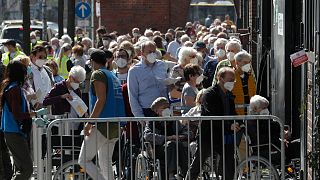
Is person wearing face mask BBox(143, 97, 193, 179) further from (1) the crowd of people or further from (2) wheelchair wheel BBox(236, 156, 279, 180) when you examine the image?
(2) wheelchair wheel BBox(236, 156, 279, 180)

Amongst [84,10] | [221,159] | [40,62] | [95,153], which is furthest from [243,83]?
[84,10]

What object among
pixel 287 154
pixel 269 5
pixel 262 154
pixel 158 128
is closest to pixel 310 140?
pixel 262 154

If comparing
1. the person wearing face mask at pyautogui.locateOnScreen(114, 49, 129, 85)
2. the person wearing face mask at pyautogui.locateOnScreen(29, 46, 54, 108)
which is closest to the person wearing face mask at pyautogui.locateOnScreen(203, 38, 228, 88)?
the person wearing face mask at pyautogui.locateOnScreen(114, 49, 129, 85)

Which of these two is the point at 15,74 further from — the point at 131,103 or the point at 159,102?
the point at 131,103

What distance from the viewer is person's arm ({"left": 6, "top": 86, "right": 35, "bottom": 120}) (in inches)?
530

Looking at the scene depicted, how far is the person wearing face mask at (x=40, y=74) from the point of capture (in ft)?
58.2

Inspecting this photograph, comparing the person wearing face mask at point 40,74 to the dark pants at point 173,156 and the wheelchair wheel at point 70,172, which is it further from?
the dark pants at point 173,156

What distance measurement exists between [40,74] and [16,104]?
456cm

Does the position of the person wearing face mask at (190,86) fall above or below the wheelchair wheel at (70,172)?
above

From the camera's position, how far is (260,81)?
62.4ft

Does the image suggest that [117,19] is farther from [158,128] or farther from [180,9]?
[158,128]

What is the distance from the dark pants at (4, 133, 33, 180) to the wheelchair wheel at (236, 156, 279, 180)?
8.85 feet

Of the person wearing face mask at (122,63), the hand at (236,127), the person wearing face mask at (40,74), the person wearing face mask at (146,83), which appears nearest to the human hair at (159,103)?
the person wearing face mask at (146,83)

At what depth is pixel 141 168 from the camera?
1297 cm
